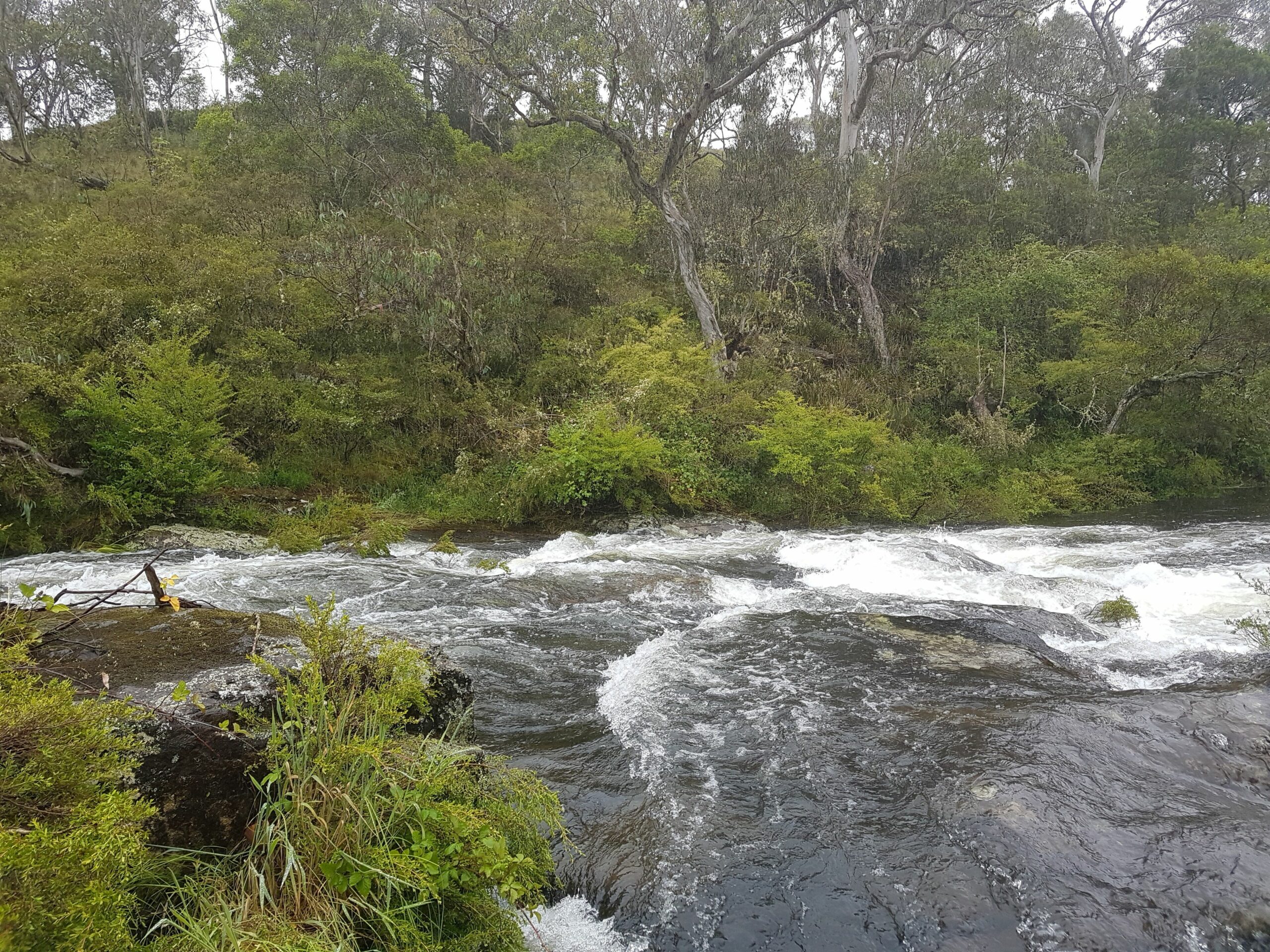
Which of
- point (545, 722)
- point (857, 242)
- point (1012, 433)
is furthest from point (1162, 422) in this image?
point (545, 722)

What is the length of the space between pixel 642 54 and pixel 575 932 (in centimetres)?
1955

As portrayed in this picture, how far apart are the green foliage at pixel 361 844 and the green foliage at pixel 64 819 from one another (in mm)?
364

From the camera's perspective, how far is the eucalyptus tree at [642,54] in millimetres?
17469

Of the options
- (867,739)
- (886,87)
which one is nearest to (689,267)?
(886,87)

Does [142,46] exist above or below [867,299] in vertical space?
above

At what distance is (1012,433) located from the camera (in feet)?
58.9

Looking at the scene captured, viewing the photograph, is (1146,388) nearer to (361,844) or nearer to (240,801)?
(361,844)

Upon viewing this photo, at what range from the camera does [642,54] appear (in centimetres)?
1809

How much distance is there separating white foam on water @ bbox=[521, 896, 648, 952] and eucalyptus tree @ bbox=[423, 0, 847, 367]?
1518 centimetres

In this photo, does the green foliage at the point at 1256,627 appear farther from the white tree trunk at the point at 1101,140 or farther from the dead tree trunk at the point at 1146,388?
the white tree trunk at the point at 1101,140

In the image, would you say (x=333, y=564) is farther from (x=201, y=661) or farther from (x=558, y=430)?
(x=201, y=661)

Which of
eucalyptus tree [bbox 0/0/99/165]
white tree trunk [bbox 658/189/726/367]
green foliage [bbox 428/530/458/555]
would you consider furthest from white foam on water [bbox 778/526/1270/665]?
eucalyptus tree [bbox 0/0/99/165]

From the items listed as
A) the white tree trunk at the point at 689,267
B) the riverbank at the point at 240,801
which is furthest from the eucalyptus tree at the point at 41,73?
the riverbank at the point at 240,801

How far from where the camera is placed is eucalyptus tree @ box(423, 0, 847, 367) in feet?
57.3
